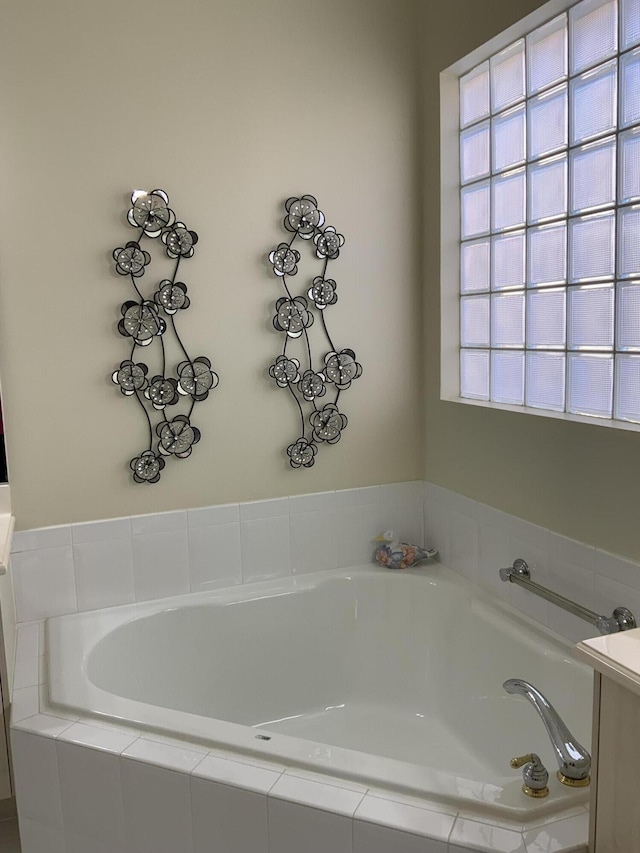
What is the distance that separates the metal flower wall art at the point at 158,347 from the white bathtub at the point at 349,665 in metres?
0.53

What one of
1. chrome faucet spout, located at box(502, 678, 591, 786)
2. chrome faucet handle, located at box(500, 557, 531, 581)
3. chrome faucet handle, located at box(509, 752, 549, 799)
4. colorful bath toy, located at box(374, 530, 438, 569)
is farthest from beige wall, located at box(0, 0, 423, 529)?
chrome faucet handle, located at box(509, 752, 549, 799)

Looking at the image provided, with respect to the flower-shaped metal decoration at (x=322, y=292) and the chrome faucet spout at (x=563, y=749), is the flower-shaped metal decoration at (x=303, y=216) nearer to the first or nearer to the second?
the flower-shaped metal decoration at (x=322, y=292)

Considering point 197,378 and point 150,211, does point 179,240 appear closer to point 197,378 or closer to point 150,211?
point 150,211

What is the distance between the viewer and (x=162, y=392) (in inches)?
98.2

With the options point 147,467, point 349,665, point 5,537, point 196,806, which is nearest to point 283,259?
point 147,467

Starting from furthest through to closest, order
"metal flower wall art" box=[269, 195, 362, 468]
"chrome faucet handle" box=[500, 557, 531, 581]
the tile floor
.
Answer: "metal flower wall art" box=[269, 195, 362, 468] → "chrome faucet handle" box=[500, 557, 531, 581] → the tile floor

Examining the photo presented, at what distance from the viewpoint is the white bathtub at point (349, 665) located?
83.8 inches

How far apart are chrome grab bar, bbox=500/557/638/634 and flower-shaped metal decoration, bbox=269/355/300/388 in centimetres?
96

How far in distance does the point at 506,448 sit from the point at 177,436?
42.8 inches

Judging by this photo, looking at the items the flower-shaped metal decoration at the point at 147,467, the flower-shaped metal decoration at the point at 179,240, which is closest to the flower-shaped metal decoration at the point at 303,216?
the flower-shaped metal decoration at the point at 179,240

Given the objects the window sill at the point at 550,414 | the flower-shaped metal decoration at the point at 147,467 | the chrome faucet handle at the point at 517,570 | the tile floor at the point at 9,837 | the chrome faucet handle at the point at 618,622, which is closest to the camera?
the chrome faucet handle at the point at 618,622

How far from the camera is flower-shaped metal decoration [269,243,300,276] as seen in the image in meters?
2.58

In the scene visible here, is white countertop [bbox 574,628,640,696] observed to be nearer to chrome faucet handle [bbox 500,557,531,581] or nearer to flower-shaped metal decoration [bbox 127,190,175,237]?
chrome faucet handle [bbox 500,557,531,581]

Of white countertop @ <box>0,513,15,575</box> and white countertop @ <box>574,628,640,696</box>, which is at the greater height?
white countertop @ <box>0,513,15,575</box>
